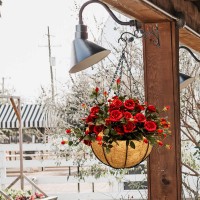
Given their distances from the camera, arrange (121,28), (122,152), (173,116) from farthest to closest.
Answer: (121,28)
(173,116)
(122,152)

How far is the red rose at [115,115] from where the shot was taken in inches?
75.5

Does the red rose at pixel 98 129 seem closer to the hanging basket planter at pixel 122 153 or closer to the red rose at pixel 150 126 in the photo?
the hanging basket planter at pixel 122 153

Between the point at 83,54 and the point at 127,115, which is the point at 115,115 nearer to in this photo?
the point at 127,115

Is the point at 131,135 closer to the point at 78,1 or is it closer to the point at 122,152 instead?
the point at 122,152

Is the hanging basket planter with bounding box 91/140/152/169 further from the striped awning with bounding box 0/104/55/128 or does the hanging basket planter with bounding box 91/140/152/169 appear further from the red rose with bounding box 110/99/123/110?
the striped awning with bounding box 0/104/55/128

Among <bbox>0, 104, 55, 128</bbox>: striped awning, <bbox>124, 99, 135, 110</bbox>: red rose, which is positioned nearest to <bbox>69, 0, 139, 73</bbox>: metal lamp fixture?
<bbox>124, 99, 135, 110</bbox>: red rose

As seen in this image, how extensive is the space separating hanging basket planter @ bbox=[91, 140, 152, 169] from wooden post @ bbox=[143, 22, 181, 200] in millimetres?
398

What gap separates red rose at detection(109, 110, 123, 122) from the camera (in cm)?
192

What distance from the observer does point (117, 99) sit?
2.09 meters

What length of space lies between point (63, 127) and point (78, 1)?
5.93 feet

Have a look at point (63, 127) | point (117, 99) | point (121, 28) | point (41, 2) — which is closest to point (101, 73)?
point (121, 28)

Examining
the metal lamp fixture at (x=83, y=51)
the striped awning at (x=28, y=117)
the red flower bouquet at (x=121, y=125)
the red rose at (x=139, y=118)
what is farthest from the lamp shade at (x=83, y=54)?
the striped awning at (x=28, y=117)

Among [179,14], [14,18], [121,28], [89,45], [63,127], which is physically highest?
[14,18]

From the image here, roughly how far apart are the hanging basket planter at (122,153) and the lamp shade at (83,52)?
1.11 ft
